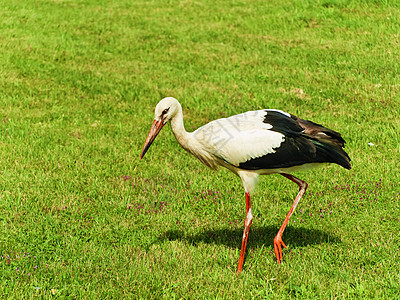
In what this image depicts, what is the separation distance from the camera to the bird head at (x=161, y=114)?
16.8ft

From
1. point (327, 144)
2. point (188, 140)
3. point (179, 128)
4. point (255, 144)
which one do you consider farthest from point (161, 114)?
point (327, 144)

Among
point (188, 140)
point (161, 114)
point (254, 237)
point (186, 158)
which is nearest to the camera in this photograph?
point (161, 114)

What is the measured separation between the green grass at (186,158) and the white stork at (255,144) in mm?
669

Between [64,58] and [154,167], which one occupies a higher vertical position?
[64,58]

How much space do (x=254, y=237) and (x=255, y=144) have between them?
126 cm

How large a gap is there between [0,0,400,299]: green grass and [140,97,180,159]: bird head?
122 centimetres

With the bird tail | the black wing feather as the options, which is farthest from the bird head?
the bird tail

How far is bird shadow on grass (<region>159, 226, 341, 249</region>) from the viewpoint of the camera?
5.52m

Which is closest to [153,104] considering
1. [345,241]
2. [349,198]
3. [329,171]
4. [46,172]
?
[46,172]

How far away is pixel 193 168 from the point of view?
724 cm

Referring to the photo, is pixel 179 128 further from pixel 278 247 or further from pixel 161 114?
pixel 278 247

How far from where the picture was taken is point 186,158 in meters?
7.57

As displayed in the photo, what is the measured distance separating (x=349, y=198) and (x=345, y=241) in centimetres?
98

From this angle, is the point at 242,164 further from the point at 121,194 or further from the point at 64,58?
the point at 64,58
